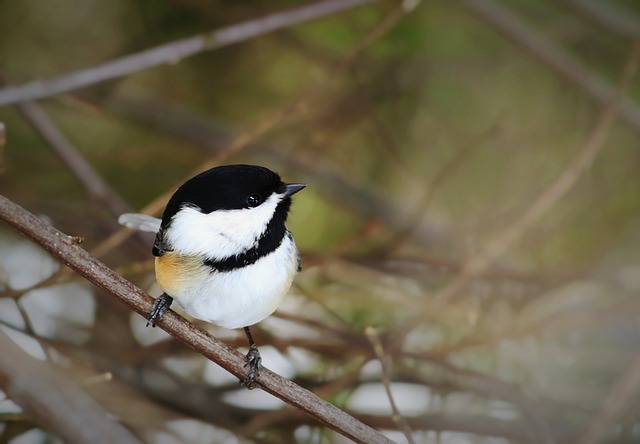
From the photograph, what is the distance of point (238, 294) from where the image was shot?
0.68 metres

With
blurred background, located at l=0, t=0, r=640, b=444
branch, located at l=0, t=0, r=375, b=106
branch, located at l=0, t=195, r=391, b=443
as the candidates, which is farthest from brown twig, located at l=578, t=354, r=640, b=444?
branch, located at l=0, t=0, r=375, b=106

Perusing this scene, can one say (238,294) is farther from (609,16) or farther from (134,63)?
(609,16)

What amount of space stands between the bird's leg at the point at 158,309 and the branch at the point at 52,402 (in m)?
0.14

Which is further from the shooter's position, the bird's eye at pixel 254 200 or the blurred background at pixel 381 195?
the blurred background at pixel 381 195

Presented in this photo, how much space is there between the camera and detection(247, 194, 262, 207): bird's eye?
69cm

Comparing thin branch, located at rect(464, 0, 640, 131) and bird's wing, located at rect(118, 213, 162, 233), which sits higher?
thin branch, located at rect(464, 0, 640, 131)

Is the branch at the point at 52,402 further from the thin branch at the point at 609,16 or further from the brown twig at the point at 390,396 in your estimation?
the thin branch at the point at 609,16

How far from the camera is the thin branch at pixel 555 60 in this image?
65.1 inches

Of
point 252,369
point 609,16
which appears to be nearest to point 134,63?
point 252,369

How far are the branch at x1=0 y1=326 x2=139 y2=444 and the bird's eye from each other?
0.87ft

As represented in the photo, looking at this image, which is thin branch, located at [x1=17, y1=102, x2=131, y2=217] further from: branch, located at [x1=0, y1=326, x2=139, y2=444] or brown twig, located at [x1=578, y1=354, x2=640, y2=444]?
brown twig, located at [x1=578, y1=354, x2=640, y2=444]

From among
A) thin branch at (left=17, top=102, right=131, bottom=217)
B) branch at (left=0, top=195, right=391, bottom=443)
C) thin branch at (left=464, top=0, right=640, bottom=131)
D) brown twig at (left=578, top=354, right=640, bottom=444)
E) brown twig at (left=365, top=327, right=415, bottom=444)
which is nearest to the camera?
branch at (left=0, top=195, right=391, bottom=443)

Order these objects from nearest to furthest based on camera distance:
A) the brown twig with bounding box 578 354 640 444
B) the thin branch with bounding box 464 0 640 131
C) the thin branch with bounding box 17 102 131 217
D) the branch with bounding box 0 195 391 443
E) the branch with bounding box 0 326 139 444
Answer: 1. the branch with bounding box 0 195 391 443
2. the branch with bounding box 0 326 139 444
3. the brown twig with bounding box 578 354 640 444
4. the thin branch with bounding box 17 102 131 217
5. the thin branch with bounding box 464 0 640 131

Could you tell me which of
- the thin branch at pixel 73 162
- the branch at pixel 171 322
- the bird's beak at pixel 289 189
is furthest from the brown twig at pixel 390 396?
the thin branch at pixel 73 162
